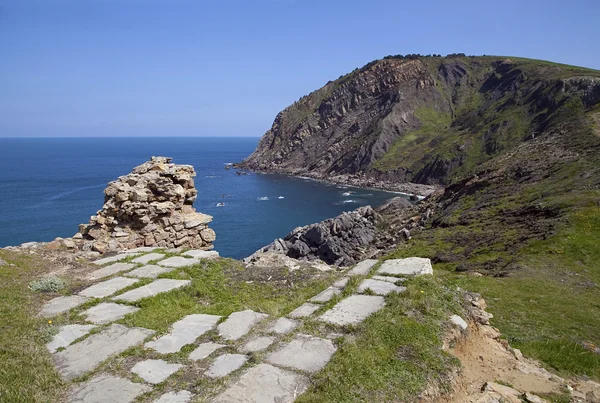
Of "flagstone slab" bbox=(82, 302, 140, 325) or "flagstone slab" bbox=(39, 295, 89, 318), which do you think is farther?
"flagstone slab" bbox=(39, 295, 89, 318)

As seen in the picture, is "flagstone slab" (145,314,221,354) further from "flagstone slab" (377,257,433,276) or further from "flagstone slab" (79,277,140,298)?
"flagstone slab" (377,257,433,276)

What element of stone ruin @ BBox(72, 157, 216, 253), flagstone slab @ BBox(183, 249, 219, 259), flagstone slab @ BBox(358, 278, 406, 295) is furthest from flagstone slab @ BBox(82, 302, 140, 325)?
stone ruin @ BBox(72, 157, 216, 253)

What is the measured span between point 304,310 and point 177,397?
11.7 ft


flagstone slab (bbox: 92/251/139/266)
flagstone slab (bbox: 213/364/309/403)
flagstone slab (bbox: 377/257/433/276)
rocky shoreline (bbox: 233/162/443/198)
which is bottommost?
rocky shoreline (bbox: 233/162/443/198)

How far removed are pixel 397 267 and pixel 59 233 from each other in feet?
224

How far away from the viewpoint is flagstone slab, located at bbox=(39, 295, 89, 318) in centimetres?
861

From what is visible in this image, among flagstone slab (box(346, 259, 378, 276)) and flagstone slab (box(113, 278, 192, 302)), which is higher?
flagstone slab (box(346, 259, 378, 276))

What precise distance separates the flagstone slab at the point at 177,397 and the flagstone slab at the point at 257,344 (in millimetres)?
1380

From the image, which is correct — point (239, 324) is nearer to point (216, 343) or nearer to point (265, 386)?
point (216, 343)

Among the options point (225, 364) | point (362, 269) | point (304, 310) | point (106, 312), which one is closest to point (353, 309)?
point (304, 310)

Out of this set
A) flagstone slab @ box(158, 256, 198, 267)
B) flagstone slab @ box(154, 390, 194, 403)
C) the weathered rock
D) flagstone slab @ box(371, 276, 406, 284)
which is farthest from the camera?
the weathered rock

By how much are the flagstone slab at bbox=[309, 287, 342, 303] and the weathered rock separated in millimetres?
40170

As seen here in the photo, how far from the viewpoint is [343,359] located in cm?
653

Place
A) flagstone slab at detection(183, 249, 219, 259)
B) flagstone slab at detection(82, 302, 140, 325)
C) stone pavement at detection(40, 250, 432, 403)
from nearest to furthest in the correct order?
stone pavement at detection(40, 250, 432, 403) < flagstone slab at detection(82, 302, 140, 325) < flagstone slab at detection(183, 249, 219, 259)
